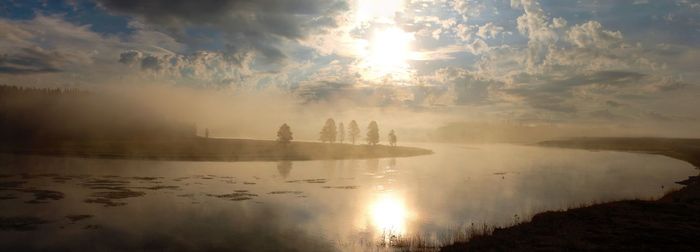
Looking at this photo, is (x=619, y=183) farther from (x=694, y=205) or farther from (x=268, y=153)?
(x=268, y=153)

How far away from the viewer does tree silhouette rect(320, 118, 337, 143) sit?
184 m

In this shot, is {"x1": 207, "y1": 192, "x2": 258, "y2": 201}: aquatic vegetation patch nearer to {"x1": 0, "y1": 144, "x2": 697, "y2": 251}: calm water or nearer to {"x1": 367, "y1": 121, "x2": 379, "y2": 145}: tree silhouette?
{"x1": 0, "y1": 144, "x2": 697, "y2": 251}: calm water

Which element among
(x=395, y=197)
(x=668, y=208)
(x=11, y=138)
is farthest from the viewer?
(x=11, y=138)

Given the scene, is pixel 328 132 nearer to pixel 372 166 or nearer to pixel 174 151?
pixel 174 151

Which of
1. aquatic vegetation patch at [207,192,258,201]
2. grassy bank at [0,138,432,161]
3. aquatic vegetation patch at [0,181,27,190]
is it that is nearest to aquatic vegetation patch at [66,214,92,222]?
aquatic vegetation patch at [207,192,258,201]

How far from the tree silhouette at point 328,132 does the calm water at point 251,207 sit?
113 meters

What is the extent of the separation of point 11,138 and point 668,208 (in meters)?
179

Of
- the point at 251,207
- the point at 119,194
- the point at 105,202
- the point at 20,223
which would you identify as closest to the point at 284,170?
the point at 119,194

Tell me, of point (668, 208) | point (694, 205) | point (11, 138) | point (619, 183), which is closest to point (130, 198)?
point (668, 208)

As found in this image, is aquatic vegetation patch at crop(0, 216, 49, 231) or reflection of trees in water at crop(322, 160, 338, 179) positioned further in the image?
reflection of trees in water at crop(322, 160, 338, 179)

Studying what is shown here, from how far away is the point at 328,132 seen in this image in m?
185

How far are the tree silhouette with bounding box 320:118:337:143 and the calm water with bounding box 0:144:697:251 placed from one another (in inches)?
4441

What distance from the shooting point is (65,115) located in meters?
188

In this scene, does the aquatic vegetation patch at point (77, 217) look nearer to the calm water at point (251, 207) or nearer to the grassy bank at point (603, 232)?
the calm water at point (251, 207)
